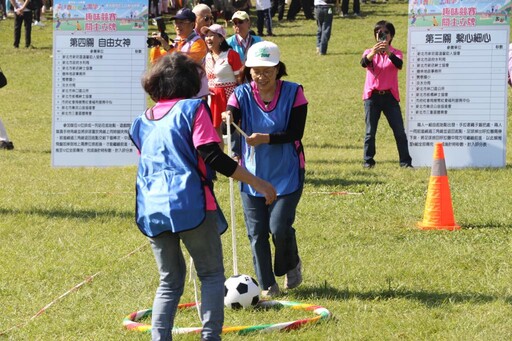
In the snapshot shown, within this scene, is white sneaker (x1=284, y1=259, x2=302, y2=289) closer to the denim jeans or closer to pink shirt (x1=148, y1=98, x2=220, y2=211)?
pink shirt (x1=148, y1=98, x2=220, y2=211)

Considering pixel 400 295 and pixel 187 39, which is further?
pixel 187 39

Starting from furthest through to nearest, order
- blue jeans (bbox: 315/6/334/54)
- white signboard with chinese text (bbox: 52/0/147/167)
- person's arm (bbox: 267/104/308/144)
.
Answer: blue jeans (bbox: 315/6/334/54)
white signboard with chinese text (bbox: 52/0/147/167)
person's arm (bbox: 267/104/308/144)

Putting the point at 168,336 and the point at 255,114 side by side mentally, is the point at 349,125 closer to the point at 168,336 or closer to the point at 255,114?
the point at 255,114

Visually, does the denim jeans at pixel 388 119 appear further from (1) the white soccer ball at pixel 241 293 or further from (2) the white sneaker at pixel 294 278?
(1) the white soccer ball at pixel 241 293

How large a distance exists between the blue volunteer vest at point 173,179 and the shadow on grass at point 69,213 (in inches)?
193

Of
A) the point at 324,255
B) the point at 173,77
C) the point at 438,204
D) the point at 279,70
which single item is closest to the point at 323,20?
the point at 438,204

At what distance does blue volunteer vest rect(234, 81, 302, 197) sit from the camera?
7469 millimetres

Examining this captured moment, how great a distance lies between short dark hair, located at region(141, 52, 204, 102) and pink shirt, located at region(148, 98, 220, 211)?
0.06 m

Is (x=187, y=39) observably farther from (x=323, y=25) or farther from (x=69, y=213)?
(x=323, y=25)

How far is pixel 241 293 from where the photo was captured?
7246 millimetres

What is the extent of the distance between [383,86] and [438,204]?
13.0 ft

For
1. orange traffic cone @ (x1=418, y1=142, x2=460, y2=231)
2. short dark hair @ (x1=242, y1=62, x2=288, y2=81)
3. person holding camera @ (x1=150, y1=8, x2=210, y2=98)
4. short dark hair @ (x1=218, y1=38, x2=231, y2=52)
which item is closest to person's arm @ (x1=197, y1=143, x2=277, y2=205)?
short dark hair @ (x1=242, y1=62, x2=288, y2=81)

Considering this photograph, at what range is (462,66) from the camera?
13953 millimetres

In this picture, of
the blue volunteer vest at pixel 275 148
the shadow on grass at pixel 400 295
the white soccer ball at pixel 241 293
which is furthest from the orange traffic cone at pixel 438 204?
the white soccer ball at pixel 241 293
